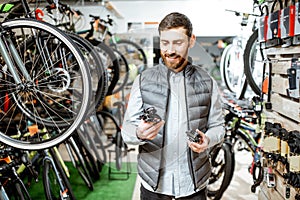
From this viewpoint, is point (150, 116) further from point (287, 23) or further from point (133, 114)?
point (287, 23)

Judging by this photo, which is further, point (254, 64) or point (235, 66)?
point (235, 66)

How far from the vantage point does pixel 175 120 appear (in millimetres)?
1737

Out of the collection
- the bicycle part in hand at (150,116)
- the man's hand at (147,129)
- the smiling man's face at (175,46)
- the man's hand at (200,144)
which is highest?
the smiling man's face at (175,46)

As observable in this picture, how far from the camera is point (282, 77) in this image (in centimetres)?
233

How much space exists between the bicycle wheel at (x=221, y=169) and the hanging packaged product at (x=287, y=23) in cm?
117

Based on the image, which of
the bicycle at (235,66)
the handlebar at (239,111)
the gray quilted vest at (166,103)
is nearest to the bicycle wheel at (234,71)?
the bicycle at (235,66)

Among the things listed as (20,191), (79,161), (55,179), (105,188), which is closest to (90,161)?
(79,161)

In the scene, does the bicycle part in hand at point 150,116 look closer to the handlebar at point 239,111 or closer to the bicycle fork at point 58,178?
the bicycle fork at point 58,178

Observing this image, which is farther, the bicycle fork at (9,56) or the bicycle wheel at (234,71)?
the bicycle wheel at (234,71)

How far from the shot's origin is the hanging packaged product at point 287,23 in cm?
191

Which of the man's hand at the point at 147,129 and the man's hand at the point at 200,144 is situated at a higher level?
the man's hand at the point at 147,129

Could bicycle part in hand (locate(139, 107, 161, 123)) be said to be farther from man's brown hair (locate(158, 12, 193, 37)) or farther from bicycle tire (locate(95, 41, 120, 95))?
bicycle tire (locate(95, 41, 120, 95))

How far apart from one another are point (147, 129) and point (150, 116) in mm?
58

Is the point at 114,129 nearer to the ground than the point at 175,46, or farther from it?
nearer to the ground
